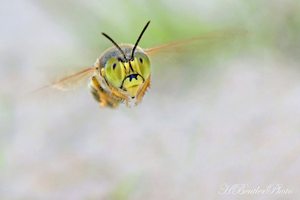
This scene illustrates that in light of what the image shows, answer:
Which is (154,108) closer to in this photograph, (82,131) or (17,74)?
(82,131)

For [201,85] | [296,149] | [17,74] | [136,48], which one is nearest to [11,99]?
[17,74]

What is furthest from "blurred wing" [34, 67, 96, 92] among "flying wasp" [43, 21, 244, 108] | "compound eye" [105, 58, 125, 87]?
"compound eye" [105, 58, 125, 87]

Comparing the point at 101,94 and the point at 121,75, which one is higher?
the point at 101,94

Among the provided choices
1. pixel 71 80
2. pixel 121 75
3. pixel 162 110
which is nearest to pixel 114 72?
pixel 121 75

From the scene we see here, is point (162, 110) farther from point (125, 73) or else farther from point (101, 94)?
point (125, 73)

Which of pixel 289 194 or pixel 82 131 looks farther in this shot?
pixel 82 131
